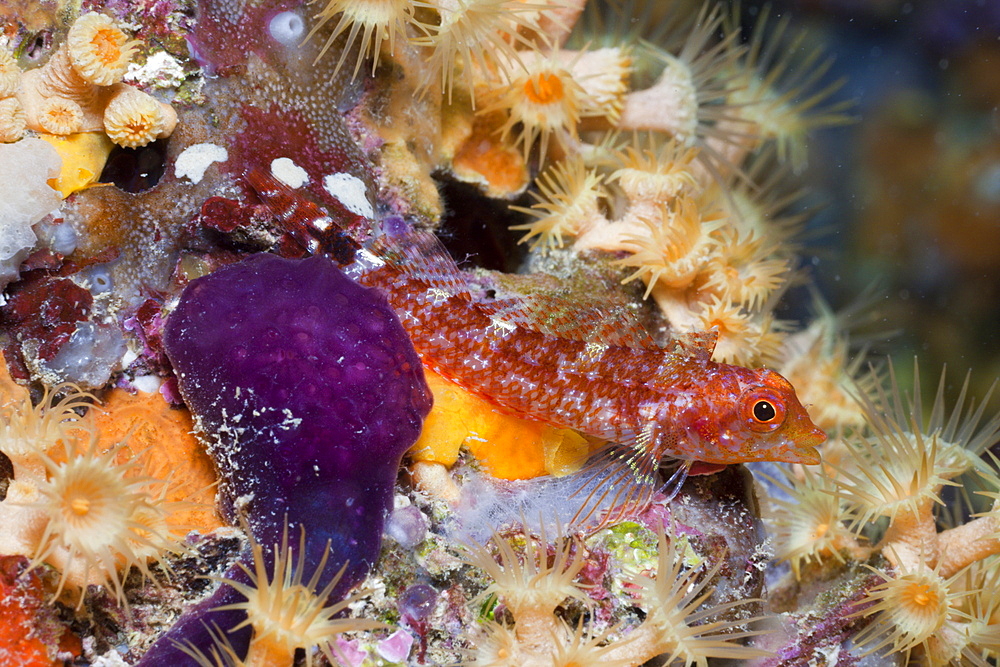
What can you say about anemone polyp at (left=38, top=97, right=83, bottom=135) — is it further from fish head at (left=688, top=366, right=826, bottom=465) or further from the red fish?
fish head at (left=688, top=366, right=826, bottom=465)

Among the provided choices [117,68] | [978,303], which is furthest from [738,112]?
[117,68]

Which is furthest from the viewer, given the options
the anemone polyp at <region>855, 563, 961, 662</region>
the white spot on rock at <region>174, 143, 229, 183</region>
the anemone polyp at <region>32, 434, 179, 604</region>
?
the anemone polyp at <region>855, 563, 961, 662</region>

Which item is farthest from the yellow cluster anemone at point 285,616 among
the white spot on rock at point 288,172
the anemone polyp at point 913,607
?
the anemone polyp at point 913,607

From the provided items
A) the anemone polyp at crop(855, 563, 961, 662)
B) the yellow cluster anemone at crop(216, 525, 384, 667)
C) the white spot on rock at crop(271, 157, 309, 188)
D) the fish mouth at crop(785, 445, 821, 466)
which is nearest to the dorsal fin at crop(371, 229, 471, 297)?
the white spot on rock at crop(271, 157, 309, 188)

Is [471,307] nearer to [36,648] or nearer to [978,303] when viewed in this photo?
[36,648]

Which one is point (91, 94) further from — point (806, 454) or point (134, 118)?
point (806, 454)

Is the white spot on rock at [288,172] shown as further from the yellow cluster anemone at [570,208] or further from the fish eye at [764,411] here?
the fish eye at [764,411]
